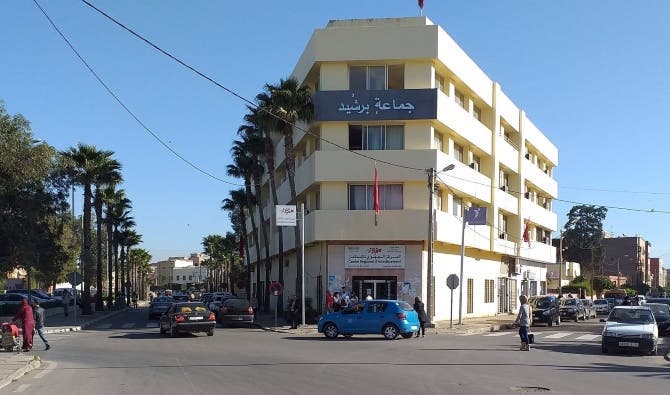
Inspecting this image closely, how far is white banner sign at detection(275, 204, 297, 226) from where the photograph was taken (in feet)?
119

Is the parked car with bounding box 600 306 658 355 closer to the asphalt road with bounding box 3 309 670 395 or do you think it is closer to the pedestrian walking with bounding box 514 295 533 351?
the asphalt road with bounding box 3 309 670 395

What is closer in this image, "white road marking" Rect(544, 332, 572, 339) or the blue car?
the blue car

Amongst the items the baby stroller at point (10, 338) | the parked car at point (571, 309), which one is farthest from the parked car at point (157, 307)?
the parked car at point (571, 309)

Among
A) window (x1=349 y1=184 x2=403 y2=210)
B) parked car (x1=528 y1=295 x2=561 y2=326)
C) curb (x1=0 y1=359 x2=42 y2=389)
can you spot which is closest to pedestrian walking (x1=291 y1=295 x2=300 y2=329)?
window (x1=349 y1=184 x2=403 y2=210)

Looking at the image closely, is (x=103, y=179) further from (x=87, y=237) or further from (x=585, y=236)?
(x=585, y=236)

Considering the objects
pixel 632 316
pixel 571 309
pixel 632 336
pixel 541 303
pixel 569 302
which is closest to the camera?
pixel 632 336

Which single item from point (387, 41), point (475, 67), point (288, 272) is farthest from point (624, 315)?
point (288, 272)

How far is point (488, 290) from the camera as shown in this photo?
52125 millimetres

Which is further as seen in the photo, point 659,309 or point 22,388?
point 659,309

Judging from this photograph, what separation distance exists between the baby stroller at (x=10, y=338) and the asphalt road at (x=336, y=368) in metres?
1.16

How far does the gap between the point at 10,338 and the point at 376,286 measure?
2089 centimetres

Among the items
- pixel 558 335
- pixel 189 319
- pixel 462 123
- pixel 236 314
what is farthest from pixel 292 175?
pixel 558 335

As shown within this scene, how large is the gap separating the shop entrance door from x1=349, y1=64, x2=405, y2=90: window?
34.1 ft

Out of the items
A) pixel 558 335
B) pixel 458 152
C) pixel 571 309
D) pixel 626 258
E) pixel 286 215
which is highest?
pixel 458 152
